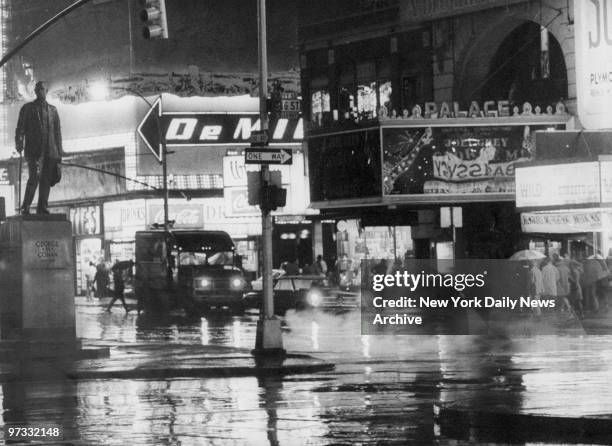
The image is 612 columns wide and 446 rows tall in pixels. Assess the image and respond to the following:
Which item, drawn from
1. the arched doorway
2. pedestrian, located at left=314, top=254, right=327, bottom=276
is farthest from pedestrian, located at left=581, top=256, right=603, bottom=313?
pedestrian, located at left=314, top=254, right=327, bottom=276

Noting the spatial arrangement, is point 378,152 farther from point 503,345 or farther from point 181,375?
point 181,375

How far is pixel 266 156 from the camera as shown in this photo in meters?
25.8

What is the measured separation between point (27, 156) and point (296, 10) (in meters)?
52.5

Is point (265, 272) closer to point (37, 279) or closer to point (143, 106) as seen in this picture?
point (37, 279)

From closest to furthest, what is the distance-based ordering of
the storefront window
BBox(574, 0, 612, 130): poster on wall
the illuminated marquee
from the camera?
BBox(574, 0, 612, 130): poster on wall, the storefront window, the illuminated marquee

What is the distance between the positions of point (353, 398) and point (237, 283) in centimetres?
3273

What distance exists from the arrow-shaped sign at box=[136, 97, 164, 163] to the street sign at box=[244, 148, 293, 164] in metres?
47.2

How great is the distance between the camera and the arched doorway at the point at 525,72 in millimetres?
50094

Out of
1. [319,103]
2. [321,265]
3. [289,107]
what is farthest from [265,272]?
[319,103]

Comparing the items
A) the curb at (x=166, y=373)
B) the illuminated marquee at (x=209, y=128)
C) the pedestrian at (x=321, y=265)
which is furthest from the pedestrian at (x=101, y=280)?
the curb at (x=166, y=373)

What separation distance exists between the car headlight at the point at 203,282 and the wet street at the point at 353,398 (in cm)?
2017

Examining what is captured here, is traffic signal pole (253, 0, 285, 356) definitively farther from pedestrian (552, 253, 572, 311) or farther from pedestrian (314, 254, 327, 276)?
pedestrian (314, 254, 327, 276)

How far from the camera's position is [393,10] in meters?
54.6

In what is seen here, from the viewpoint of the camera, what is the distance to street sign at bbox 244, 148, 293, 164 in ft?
84.4
